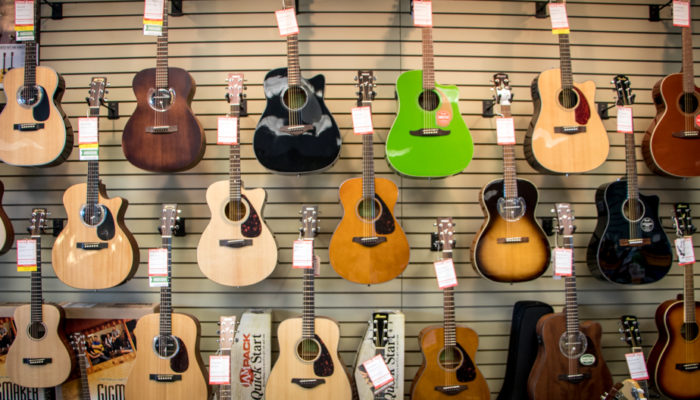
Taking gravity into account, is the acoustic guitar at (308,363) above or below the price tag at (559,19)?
below

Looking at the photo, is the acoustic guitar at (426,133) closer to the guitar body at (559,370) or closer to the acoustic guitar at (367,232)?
the acoustic guitar at (367,232)

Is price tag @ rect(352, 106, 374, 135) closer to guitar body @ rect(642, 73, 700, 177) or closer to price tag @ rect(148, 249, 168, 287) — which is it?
price tag @ rect(148, 249, 168, 287)

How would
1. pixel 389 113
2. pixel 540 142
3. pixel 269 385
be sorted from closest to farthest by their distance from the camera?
1. pixel 269 385
2. pixel 540 142
3. pixel 389 113

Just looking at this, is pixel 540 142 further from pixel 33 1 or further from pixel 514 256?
pixel 33 1

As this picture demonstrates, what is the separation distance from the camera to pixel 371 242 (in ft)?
8.16

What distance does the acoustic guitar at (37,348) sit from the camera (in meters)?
2.54

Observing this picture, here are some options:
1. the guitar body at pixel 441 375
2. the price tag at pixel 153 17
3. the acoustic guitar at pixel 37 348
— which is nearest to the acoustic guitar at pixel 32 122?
the acoustic guitar at pixel 37 348

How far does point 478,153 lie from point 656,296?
1744mm

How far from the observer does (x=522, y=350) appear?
8.79 ft

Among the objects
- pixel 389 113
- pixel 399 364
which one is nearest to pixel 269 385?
pixel 399 364

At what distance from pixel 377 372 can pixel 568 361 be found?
1195 millimetres

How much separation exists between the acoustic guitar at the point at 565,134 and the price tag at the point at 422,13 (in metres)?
0.84

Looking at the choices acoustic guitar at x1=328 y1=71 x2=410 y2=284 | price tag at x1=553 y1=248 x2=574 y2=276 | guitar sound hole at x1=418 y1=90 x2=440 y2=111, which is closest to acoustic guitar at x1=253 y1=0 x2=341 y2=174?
acoustic guitar at x1=328 y1=71 x2=410 y2=284

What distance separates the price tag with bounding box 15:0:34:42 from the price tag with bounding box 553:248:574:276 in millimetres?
3629
